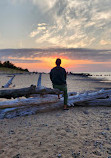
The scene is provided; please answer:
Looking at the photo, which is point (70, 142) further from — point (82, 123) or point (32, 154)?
point (82, 123)

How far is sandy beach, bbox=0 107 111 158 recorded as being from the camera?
4098 millimetres

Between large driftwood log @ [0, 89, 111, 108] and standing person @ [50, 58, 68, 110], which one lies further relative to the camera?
standing person @ [50, 58, 68, 110]

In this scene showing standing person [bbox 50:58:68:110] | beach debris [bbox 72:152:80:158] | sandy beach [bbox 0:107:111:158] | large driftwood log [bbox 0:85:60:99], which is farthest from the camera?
standing person [bbox 50:58:68:110]

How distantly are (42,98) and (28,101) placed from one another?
754 mm

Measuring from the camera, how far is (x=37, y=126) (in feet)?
19.6

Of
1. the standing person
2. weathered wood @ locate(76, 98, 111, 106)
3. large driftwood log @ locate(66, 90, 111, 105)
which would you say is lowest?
weathered wood @ locate(76, 98, 111, 106)

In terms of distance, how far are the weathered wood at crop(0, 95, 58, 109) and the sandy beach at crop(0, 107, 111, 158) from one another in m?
0.68

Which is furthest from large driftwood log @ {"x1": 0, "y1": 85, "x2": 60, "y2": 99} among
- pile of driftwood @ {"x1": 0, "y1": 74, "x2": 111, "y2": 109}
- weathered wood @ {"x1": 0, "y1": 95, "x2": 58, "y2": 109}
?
weathered wood @ {"x1": 0, "y1": 95, "x2": 58, "y2": 109}

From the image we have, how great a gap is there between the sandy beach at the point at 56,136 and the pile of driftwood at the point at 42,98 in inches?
30.4

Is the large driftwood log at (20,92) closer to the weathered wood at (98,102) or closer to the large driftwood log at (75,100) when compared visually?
the large driftwood log at (75,100)

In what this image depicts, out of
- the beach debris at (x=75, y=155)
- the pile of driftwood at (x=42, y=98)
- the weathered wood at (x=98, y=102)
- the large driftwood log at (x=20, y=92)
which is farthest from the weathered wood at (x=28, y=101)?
the beach debris at (x=75, y=155)

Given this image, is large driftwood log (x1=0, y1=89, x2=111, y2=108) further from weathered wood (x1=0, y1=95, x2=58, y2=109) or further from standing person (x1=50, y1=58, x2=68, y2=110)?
standing person (x1=50, y1=58, x2=68, y2=110)

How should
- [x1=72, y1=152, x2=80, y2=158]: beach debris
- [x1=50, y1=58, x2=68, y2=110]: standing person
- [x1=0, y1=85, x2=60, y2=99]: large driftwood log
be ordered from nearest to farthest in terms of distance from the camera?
[x1=72, y1=152, x2=80, y2=158]: beach debris
[x1=0, y1=85, x2=60, y2=99]: large driftwood log
[x1=50, y1=58, x2=68, y2=110]: standing person

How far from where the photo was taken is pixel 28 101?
747 cm
